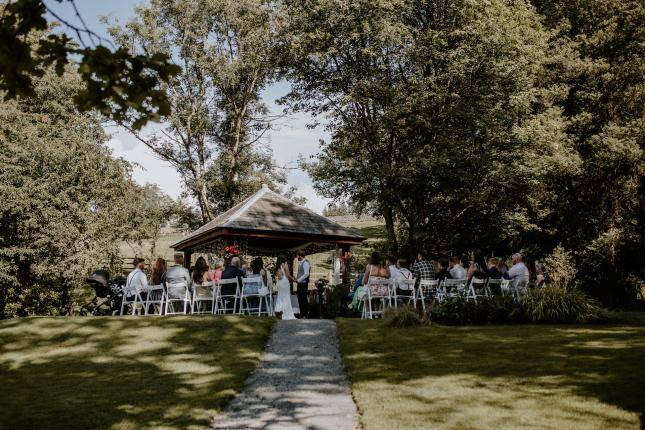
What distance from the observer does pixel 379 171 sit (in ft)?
65.1

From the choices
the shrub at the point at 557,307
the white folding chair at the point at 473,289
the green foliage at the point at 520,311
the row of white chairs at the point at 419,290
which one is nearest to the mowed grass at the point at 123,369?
the row of white chairs at the point at 419,290

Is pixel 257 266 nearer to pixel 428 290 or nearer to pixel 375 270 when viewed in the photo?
pixel 375 270

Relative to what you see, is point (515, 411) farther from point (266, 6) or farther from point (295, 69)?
point (266, 6)

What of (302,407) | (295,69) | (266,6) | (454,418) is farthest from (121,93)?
(266,6)

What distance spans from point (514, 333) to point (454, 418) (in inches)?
199

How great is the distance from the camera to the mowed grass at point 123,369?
5.81 meters

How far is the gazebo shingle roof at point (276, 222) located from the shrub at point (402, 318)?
7.01m

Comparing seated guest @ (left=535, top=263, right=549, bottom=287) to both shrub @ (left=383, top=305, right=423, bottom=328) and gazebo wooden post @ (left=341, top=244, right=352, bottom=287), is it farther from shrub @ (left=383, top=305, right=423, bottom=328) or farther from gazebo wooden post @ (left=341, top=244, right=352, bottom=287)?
shrub @ (left=383, top=305, right=423, bottom=328)

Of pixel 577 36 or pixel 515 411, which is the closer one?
pixel 515 411

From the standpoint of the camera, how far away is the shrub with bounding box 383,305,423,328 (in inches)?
420

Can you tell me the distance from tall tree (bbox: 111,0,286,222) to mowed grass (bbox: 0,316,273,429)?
19.5 m

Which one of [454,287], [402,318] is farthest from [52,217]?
[402,318]

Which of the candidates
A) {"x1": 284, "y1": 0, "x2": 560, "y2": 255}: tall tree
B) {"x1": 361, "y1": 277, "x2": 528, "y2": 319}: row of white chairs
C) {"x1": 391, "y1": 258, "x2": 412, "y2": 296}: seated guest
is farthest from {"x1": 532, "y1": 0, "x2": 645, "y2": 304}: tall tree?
{"x1": 391, "y1": 258, "x2": 412, "y2": 296}: seated guest

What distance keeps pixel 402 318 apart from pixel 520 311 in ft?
9.82
